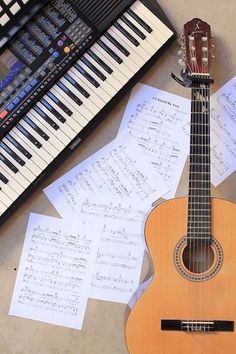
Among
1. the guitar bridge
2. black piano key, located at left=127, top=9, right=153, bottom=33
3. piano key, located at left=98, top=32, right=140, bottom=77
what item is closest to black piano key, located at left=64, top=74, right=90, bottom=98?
piano key, located at left=98, top=32, right=140, bottom=77

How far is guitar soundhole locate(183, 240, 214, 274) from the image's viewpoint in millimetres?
1335

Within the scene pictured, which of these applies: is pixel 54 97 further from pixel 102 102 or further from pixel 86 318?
pixel 86 318

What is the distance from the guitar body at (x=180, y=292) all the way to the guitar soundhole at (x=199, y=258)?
0.06 feet

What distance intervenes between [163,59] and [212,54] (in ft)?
0.46

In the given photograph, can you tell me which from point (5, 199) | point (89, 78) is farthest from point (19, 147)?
point (89, 78)

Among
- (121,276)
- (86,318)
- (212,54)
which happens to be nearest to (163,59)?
(212,54)

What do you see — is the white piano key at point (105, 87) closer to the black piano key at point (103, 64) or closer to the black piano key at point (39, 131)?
the black piano key at point (103, 64)

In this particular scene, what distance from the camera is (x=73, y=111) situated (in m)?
1.42

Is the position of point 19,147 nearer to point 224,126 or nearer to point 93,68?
point 93,68

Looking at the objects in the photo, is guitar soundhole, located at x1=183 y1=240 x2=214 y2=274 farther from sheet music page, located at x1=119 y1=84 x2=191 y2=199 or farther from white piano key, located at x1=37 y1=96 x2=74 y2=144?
white piano key, located at x1=37 y1=96 x2=74 y2=144

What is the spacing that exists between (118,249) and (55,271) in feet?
0.54

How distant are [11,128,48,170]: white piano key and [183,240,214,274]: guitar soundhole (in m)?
0.39

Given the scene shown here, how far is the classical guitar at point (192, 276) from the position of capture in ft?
4.29

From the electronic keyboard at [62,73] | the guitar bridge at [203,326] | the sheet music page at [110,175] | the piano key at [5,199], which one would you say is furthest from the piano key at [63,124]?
the guitar bridge at [203,326]
